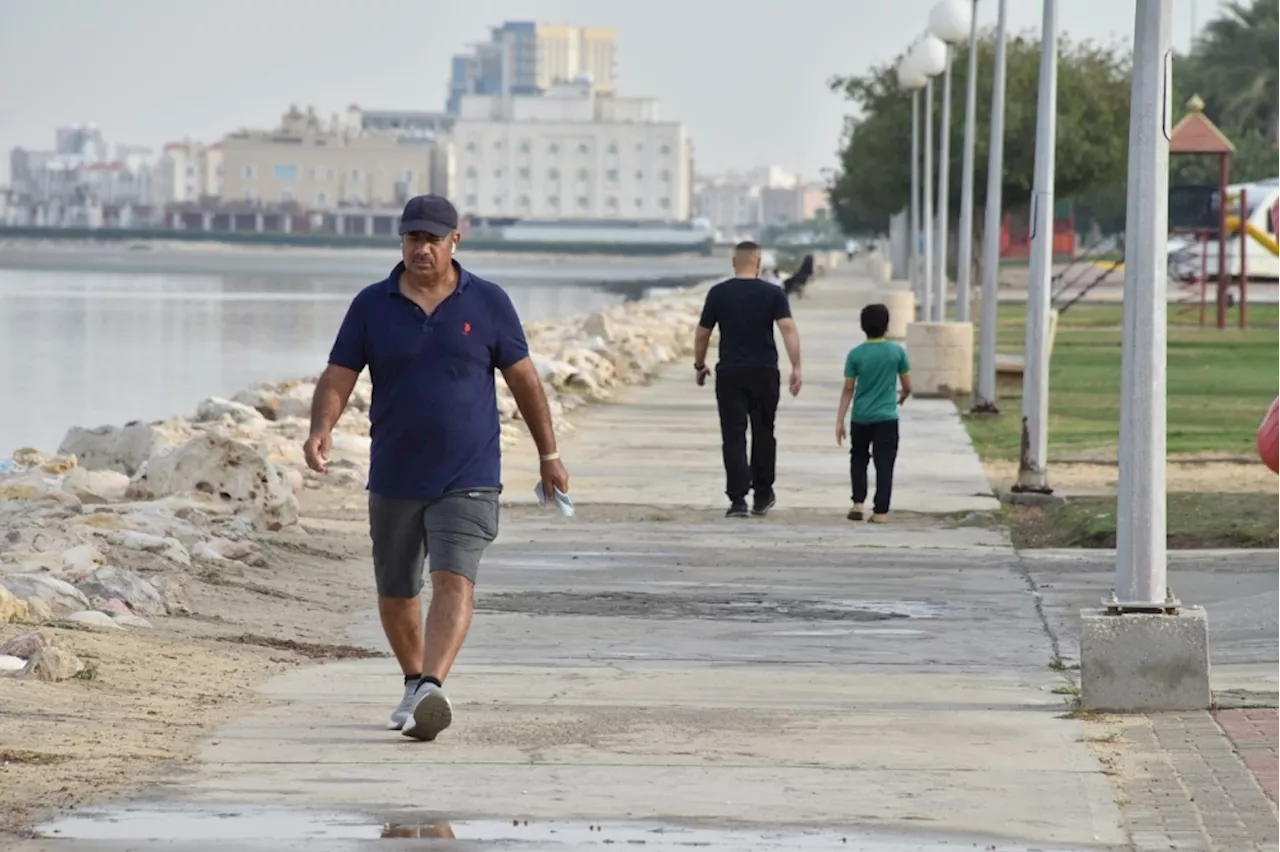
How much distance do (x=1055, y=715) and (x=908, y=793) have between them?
1.65 m

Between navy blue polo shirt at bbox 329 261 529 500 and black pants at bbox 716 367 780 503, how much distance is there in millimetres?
7383

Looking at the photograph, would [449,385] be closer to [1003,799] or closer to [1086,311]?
[1003,799]

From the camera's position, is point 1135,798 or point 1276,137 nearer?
point 1135,798

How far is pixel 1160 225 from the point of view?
9.53m

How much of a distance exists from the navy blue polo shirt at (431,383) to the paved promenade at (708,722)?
0.89 m

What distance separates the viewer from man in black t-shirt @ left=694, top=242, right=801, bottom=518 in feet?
52.4

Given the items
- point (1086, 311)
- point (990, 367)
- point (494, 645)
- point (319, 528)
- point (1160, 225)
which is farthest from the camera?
A: point (1086, 311)

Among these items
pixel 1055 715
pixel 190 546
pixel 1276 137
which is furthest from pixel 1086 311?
pixel 1055 715

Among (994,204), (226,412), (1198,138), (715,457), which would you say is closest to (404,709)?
(715,457)

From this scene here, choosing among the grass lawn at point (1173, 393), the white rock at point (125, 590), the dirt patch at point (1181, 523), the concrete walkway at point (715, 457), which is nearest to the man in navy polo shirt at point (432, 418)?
the white rock at point (125, 590)

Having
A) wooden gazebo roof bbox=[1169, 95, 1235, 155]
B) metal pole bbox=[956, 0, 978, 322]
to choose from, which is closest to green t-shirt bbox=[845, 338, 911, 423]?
metal pole bbox=[956, 0, 978, 322]

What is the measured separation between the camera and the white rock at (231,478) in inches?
600

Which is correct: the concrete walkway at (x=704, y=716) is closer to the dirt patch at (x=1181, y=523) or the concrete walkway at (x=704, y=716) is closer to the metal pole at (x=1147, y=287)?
the dirt patch at (x=1181, y=523)

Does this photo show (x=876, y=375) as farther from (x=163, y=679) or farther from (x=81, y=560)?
(x=163, y=679)
